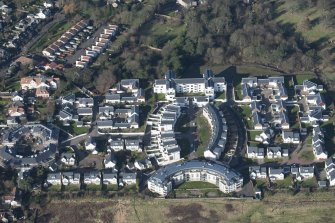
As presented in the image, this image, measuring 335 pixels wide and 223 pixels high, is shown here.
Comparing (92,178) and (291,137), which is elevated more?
(291,137)

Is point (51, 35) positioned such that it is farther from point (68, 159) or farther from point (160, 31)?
point (68, 159)

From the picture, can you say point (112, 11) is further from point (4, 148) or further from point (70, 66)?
point (4, 148)

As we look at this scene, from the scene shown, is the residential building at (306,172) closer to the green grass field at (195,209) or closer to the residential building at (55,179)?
the green grass field at (195,209)

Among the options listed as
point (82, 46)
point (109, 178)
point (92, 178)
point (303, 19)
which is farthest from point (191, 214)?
point (303, 19)

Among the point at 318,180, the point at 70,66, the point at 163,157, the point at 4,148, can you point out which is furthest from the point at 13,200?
the point at 318,180

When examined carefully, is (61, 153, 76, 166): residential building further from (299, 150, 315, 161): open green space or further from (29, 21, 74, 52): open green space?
(29, 21, 74, 52): open green space

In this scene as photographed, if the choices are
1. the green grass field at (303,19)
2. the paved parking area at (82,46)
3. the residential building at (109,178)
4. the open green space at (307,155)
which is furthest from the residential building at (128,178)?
the green grass field at (303,19)
